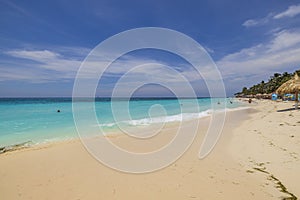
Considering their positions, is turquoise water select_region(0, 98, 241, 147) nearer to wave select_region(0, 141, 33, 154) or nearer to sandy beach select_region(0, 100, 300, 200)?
wave select_region(0, 141, 33, 154)

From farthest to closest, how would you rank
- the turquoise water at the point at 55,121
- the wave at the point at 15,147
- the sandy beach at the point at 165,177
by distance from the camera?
the turquoise water at the point at 55,121 → the wave at the point at 15,147 → the sandy beach at the point at 165,177

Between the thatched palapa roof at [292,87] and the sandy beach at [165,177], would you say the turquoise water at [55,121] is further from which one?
the thatched palapa roof at [292,87]

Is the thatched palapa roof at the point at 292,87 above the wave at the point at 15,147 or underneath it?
above

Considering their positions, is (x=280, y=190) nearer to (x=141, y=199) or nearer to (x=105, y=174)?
(x=141, y=199)

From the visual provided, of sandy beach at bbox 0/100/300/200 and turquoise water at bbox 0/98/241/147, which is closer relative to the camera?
sandy beach at bbox 0/100/300/200

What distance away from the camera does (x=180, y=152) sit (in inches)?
247

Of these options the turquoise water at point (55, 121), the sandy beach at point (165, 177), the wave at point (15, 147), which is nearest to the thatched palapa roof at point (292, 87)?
the turquoise water at point (55, 121)

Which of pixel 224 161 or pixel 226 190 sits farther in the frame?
pixel 224 161

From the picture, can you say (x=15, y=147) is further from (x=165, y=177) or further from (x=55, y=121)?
(x=55, y=121)

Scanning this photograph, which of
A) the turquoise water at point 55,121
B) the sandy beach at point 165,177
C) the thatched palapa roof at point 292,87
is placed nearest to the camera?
the sandy beach at point 165,177

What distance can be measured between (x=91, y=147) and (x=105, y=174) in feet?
9.84

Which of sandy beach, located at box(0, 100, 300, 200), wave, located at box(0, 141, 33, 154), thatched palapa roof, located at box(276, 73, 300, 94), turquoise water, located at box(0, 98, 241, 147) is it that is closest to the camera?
sandy beach, located at box(0, 100, 300, 200)

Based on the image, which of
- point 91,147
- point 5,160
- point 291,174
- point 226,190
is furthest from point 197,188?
point 5,160

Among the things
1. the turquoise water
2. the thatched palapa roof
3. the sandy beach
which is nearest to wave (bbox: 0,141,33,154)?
the turquoise water
